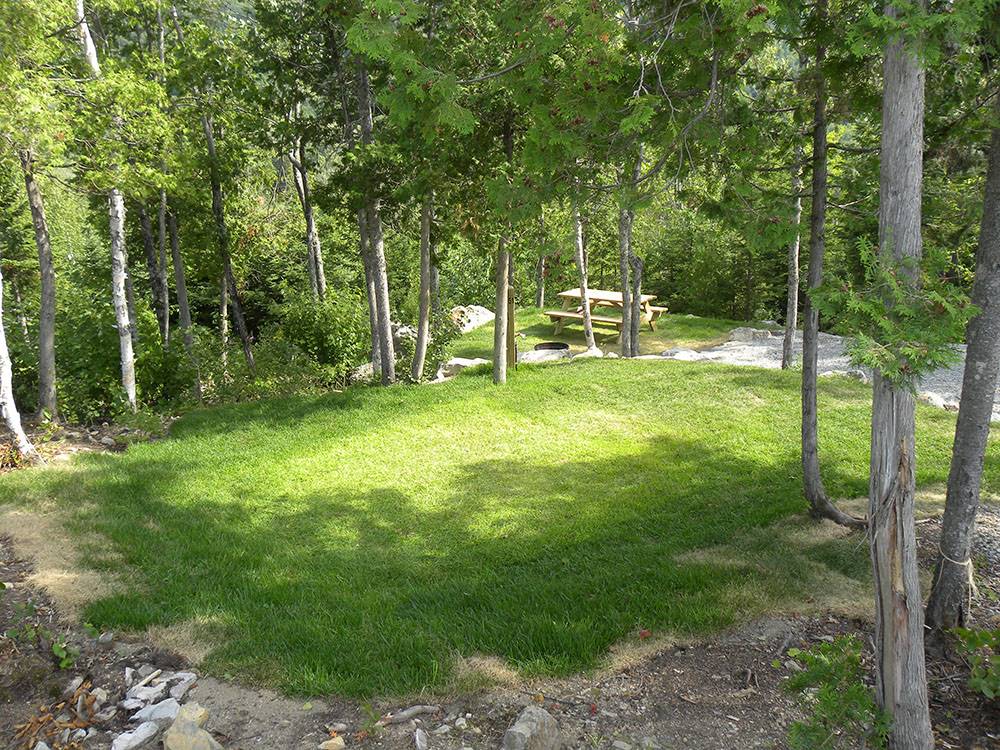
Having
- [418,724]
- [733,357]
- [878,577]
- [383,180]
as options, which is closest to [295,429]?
[383,180]

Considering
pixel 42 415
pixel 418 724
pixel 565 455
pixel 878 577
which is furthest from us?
pixel 42 415

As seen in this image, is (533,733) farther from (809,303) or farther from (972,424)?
(809,303)

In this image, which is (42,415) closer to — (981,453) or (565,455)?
(565,455)

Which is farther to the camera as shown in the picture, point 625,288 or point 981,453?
point 625,288

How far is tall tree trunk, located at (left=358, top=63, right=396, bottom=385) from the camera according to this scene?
10883 mm

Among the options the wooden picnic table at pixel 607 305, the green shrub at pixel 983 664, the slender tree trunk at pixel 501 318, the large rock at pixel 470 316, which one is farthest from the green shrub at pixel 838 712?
the wooden picnic table at pixel 607 305

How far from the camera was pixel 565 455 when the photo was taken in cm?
892

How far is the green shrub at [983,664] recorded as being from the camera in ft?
10.8

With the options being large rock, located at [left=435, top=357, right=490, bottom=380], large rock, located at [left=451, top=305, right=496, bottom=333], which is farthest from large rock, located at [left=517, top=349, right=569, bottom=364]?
large rock, located at [left=451, top=305, right=496, bottom=333]

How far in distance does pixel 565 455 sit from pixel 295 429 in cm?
402

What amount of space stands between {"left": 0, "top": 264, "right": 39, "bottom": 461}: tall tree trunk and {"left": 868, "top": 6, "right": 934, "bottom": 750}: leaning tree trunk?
8285 millimetres

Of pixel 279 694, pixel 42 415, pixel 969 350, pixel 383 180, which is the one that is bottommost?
pixel 279 694

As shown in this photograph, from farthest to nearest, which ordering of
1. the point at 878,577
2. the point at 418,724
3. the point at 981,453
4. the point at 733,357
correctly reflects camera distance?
the point at 733,357 → the point at 981,453 → the point at 418,724 → the point at 878,577

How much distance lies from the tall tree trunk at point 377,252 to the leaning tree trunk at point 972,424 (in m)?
8.65
